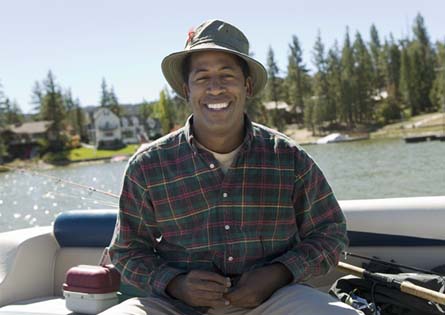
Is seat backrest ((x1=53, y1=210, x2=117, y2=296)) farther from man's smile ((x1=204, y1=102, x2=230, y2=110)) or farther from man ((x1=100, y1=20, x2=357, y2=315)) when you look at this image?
man's smile ((x1=204, y1=102, x2=230, y2=110))

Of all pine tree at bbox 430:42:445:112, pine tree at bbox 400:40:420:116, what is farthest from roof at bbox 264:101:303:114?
pine tree at bbox 430:42:445:112

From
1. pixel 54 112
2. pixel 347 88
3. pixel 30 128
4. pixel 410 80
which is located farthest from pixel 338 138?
pixel 30 128

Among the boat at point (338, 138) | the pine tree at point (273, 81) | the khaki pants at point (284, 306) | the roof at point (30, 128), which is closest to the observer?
the khaki pants at point (284, 306)

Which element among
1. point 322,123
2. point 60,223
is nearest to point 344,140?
point 322,123

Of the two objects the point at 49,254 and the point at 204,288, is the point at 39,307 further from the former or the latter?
the point at 204,288

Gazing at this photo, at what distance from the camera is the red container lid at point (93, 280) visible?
9.91 feet

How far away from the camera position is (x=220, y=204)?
2234mm

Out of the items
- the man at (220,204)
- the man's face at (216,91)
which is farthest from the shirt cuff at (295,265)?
the man's face at (216,91)

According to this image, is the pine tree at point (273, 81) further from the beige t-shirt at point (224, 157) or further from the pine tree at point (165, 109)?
the beige t-shirt at point (224, 157)

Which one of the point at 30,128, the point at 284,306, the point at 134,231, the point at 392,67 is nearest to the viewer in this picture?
the point at 284,306

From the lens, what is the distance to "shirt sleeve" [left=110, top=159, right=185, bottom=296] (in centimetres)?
227

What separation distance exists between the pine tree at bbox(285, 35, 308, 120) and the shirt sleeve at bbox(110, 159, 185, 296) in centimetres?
6191

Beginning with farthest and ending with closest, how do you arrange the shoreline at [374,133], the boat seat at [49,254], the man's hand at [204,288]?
the shoreline at [374,133] → the boat seat at [49,254] → the man's hand at [204,288]

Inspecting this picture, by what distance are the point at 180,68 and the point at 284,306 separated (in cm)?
102
